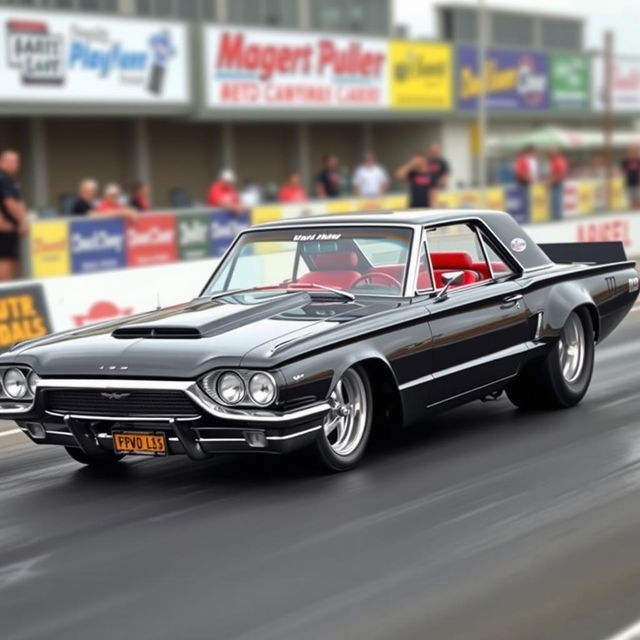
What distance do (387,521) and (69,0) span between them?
2754 centimetres

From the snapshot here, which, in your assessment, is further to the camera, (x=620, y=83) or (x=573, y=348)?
(x=620, y=83)

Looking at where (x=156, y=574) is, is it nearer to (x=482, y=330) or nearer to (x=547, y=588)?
(x=547, y=588)

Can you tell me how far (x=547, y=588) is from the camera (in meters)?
5.56

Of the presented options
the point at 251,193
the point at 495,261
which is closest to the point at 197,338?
the point at 495,261

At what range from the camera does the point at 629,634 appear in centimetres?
503

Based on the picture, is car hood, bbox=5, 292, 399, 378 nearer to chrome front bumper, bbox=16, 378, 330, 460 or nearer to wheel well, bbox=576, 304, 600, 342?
chrome front bumper, bbox=16, 378, 330, 460

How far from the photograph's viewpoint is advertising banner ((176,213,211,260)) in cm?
2242

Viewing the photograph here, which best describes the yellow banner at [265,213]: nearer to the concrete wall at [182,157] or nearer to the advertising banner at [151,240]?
the advertising banner at [151,240]

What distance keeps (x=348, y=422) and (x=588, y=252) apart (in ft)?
11.9

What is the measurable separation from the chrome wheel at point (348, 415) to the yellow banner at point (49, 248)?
1256 centimetres

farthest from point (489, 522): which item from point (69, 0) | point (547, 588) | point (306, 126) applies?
point (306, 126)

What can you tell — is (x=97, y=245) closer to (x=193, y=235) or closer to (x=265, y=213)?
(x=193, y=235)

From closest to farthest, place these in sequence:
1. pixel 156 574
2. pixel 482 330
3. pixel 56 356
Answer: pixel 156 574
pixel 56 356
pixel 482 330

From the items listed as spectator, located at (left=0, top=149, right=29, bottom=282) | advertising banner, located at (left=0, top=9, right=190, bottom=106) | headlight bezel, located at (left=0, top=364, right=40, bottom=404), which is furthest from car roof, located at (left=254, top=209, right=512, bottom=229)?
advertising banner, located at (left=0, top=9, right=190, bottom=106)
